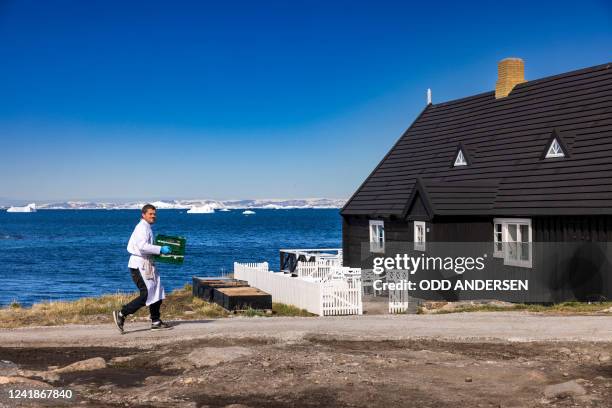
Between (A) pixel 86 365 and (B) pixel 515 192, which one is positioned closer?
(A) pixel 86 365

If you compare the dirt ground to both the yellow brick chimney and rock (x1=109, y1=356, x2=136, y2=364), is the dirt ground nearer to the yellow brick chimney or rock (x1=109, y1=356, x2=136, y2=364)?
rock (x1=109, y1=356, x2=136, y2=364)

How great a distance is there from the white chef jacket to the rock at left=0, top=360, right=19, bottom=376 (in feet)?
9.45

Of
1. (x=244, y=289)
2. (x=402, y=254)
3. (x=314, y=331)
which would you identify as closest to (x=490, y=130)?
(x=402, y=254)

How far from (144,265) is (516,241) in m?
14.1

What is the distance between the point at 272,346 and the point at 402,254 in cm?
1511

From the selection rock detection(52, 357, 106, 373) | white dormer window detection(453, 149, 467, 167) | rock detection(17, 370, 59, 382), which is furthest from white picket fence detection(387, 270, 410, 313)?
rock detection(17, 370, 59, 382)

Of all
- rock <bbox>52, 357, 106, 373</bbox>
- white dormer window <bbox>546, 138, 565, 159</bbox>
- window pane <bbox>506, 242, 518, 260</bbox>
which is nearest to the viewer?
rock <bbox>52, 357, 106, 373</bbox>

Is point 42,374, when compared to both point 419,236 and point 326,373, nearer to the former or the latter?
point 326,373

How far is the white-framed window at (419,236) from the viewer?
25.0 meters

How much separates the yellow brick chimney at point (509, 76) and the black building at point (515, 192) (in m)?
0.05

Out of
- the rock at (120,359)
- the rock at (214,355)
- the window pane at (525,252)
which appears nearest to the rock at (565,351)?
the rock at (214,355)

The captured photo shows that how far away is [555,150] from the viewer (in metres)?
23.3

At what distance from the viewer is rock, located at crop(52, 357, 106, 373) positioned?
33.8 feet

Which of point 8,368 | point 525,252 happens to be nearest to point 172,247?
point 8,368
